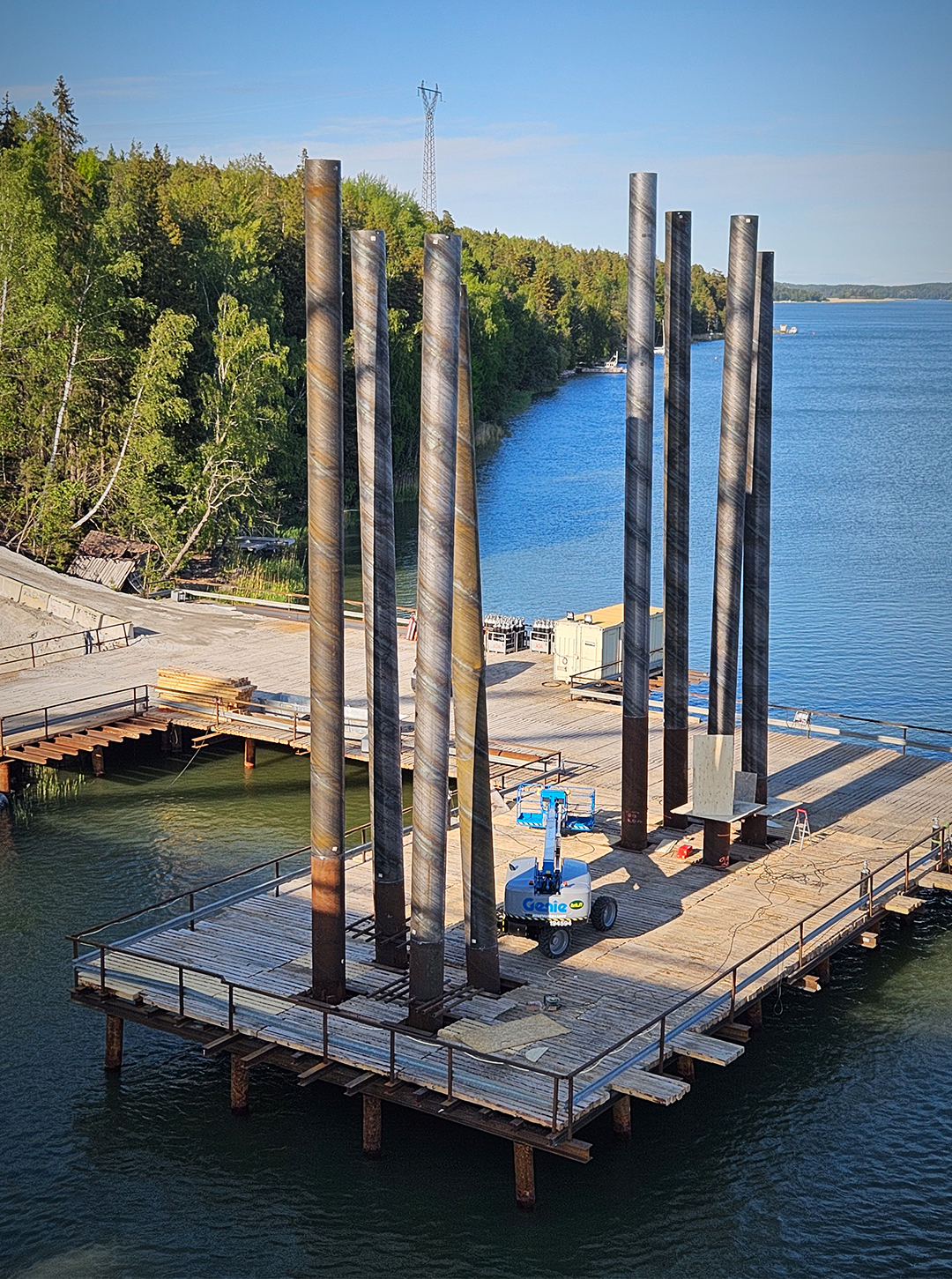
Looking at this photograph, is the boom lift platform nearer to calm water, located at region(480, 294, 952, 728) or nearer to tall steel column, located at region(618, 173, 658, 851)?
tall steel column, located at region(618, 173, 658, 851)

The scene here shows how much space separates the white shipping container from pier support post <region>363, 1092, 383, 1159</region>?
2159 cm

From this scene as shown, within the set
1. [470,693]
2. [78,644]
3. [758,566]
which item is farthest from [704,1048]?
[78,644]

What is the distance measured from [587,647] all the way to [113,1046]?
2084 centimetres

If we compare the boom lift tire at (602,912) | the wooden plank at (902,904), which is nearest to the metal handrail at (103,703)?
the boom lift tire at (602,912)

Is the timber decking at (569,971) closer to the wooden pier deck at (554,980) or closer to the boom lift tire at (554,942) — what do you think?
the wooden pier deck at (554,980)

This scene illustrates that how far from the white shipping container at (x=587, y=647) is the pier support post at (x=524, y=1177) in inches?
885

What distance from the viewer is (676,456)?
28609mm

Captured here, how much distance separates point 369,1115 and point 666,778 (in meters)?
11.0

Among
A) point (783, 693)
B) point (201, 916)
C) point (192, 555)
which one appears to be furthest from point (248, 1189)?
point (192, 555)

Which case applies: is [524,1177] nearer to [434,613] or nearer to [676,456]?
[434,613]

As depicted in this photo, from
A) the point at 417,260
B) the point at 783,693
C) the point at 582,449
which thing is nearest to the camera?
the point at 783,693

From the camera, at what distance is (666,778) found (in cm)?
2981

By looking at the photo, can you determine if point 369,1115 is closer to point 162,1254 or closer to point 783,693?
point 162,1254

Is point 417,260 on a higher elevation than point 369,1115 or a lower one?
higher
